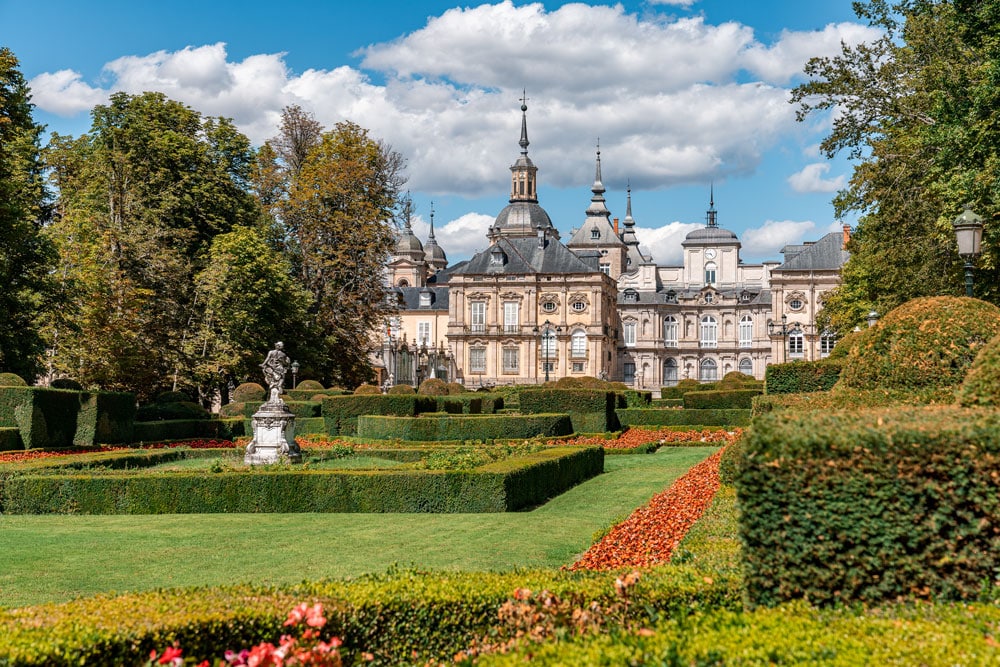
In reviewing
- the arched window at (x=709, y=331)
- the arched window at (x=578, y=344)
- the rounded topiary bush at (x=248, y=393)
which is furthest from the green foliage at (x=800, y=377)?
the arched window at (x=709, y=331)

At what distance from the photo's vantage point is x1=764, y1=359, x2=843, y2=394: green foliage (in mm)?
19719

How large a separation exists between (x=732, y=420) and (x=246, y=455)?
1631 cm

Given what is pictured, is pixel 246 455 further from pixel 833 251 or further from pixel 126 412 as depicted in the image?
pixel 833 251

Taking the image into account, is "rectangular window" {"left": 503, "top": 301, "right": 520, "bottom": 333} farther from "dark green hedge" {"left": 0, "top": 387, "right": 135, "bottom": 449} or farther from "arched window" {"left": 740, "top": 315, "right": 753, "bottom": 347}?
"dark green hedge" {"left": 0, "top": 387, "right": 135, "bottom": 449}

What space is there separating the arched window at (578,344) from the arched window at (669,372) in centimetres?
1416

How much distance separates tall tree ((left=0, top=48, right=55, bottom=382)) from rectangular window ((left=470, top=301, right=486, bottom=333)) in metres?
46.0

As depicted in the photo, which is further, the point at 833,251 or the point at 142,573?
the point at 833,251

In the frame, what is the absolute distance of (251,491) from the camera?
1364 centimetres

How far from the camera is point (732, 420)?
2928cm

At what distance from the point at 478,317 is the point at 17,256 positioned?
161 ft

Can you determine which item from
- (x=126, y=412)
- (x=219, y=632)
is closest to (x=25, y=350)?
(x=126, y=412)

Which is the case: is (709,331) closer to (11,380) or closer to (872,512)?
(11,380)

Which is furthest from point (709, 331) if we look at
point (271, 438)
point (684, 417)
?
point (271, 438)

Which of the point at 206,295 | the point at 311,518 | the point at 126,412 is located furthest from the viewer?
the point at 206,295
